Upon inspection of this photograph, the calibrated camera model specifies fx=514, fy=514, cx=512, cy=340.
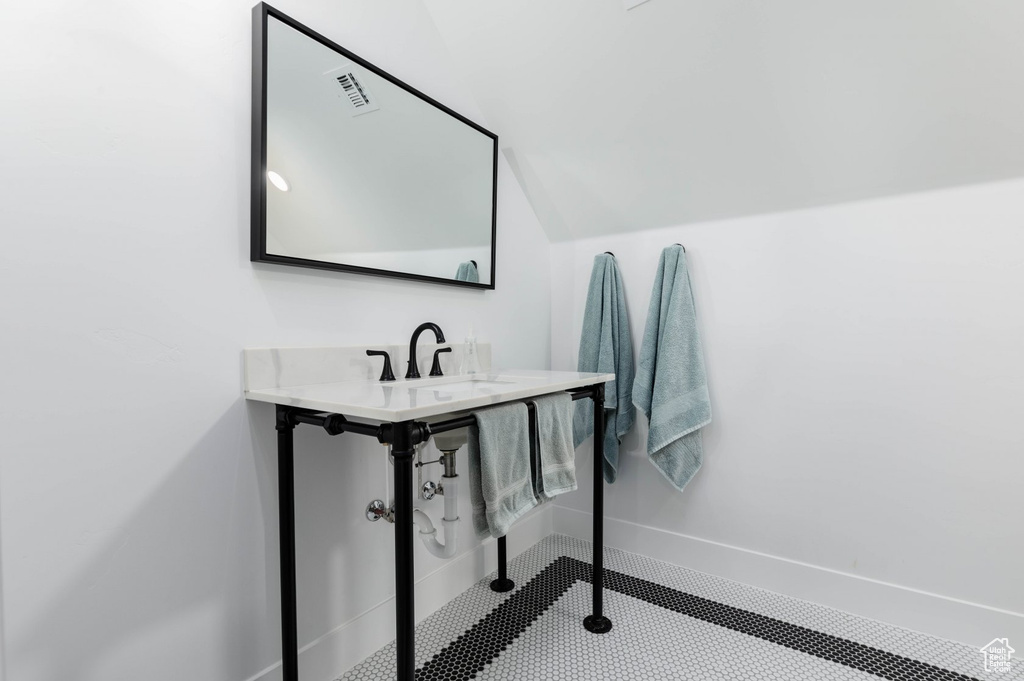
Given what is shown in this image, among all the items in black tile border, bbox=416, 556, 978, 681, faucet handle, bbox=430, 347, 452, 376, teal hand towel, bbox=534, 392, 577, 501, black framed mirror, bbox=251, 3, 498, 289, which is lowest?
black tile border, bbox=416, 556, 978, 681

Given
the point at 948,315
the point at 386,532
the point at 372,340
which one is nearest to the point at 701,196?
the point at 948,315

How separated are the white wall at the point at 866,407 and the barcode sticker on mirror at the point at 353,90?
125cm

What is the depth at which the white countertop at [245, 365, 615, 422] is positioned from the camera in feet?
3.38

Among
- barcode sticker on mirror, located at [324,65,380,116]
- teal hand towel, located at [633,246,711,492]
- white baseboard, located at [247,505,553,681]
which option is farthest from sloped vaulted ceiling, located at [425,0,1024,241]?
white baseboard, located at [247,505,553,681]

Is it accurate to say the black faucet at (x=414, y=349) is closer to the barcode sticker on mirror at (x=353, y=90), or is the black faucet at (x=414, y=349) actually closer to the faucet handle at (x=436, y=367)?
the faucet handle at (x=436, y=367)

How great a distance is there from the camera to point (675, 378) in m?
2.09

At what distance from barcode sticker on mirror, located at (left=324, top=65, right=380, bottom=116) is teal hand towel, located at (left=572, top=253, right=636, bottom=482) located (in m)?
1.16

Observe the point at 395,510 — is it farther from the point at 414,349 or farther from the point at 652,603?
the point at 652,603

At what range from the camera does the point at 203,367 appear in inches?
47.1

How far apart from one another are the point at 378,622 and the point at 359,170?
1.40 m

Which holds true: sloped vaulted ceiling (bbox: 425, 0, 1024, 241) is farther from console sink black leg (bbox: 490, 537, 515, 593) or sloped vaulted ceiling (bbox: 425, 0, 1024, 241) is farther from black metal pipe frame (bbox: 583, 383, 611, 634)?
console sink black leg (bbox: 490, 537, 515, 593)

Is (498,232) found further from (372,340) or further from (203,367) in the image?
(203,367)

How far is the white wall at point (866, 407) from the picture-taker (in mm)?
1634

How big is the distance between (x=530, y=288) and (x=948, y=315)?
4.99 ft
